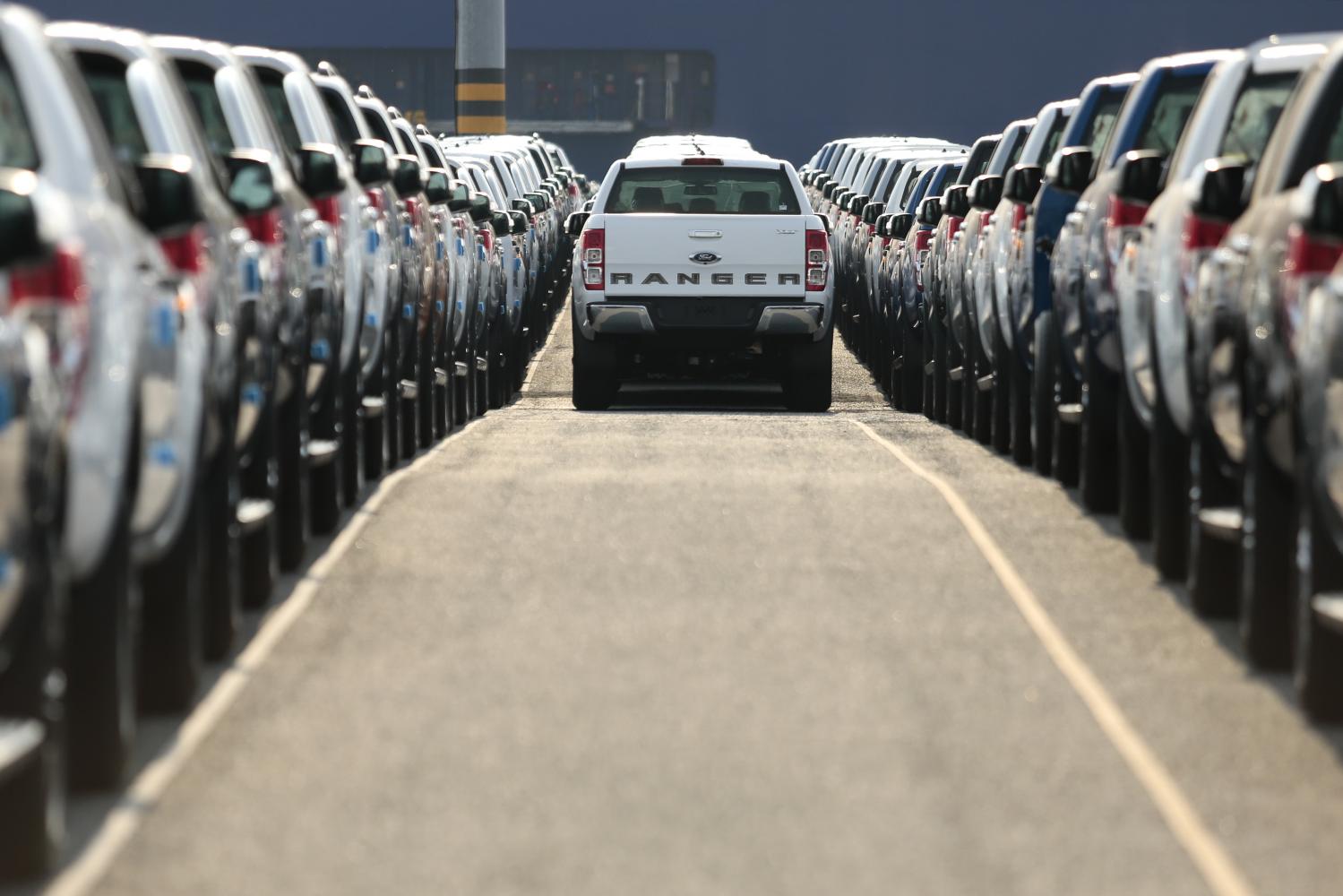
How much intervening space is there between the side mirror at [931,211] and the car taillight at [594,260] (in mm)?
2414

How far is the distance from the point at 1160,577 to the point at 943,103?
48.7 metres

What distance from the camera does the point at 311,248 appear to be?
11.6 metres

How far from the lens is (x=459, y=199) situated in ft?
62.4

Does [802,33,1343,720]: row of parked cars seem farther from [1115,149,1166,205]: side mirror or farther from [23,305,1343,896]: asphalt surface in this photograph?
[23,305,1343,896]: asphalt surface

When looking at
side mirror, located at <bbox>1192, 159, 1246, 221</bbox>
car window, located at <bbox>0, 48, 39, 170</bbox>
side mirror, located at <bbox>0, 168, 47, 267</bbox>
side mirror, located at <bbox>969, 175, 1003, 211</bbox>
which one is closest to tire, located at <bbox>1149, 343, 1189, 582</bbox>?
side mirror, located at <bbox>1192, 159, 1246, 221</bbox>

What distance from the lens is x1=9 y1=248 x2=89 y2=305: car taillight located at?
254 inches

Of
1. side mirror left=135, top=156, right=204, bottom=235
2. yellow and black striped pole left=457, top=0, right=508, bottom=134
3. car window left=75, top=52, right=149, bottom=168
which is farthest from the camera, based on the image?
yellow and black striped pole left=457, top=0, right=508, bottom=134

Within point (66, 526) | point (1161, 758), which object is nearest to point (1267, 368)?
point (1161, 758)

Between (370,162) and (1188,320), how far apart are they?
505 centimetres

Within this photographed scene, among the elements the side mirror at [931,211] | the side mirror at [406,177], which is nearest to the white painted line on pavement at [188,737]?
the side mirror at [406,177]

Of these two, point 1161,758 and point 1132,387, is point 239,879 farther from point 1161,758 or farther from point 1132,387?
point 1132,387

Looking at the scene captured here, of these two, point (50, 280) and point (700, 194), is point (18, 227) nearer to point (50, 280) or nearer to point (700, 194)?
point (50, 280)

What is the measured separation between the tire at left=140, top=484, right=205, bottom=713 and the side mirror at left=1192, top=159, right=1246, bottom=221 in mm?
3681

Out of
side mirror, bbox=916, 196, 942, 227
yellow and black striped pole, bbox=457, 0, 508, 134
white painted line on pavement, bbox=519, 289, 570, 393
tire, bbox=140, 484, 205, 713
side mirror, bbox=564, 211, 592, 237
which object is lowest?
white painted line on pavement, bbox=519, 289, 570, 393
